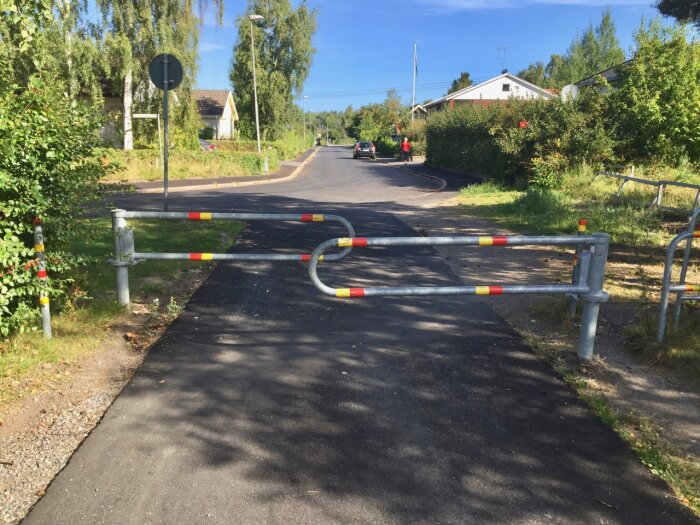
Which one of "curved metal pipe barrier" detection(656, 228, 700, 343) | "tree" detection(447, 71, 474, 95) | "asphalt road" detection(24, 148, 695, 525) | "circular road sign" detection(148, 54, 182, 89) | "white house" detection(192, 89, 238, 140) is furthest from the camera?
"tree" detection(447, 71, 474, 95)

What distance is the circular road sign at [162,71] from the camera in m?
10.3

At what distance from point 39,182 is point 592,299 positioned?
4.48m

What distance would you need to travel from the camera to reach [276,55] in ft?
177

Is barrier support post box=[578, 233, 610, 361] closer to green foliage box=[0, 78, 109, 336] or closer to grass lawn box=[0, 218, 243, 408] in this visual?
grass lawn box=[0, 218, 243, 408]

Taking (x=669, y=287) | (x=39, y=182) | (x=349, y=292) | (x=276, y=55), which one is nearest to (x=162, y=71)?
(x=39, y=182)

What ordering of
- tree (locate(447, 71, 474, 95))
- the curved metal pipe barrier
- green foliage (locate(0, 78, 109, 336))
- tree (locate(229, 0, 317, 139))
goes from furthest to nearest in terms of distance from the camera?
tree (locate(447, 71, 474, 95)) → tree (locate(229, 0, 317, 139)) → the curved metal pipe barrier → green foliage (locate(0, 78, 109, 336))

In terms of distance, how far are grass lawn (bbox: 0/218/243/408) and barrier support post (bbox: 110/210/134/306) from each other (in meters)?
0.12

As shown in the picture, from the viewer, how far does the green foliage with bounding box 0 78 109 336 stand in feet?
14.2

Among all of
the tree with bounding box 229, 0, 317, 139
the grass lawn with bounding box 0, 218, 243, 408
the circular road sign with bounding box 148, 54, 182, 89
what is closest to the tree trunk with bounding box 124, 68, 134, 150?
the circular road sign with bounding box 148, 54, 182, 89

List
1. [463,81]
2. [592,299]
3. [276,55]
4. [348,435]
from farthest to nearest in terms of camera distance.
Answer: [463,81] < [276,55] < [592,299] < [348,435]

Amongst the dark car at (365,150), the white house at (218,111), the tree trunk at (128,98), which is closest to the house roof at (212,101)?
the white house at (218,111)

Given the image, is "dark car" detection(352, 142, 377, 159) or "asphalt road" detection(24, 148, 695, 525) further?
"dark car" detection(352, 142, 377, 159)

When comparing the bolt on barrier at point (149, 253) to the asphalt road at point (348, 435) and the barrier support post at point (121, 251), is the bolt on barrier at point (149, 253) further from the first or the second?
the asphalt road at point (348, 435)

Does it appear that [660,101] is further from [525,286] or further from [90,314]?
[90,314]
